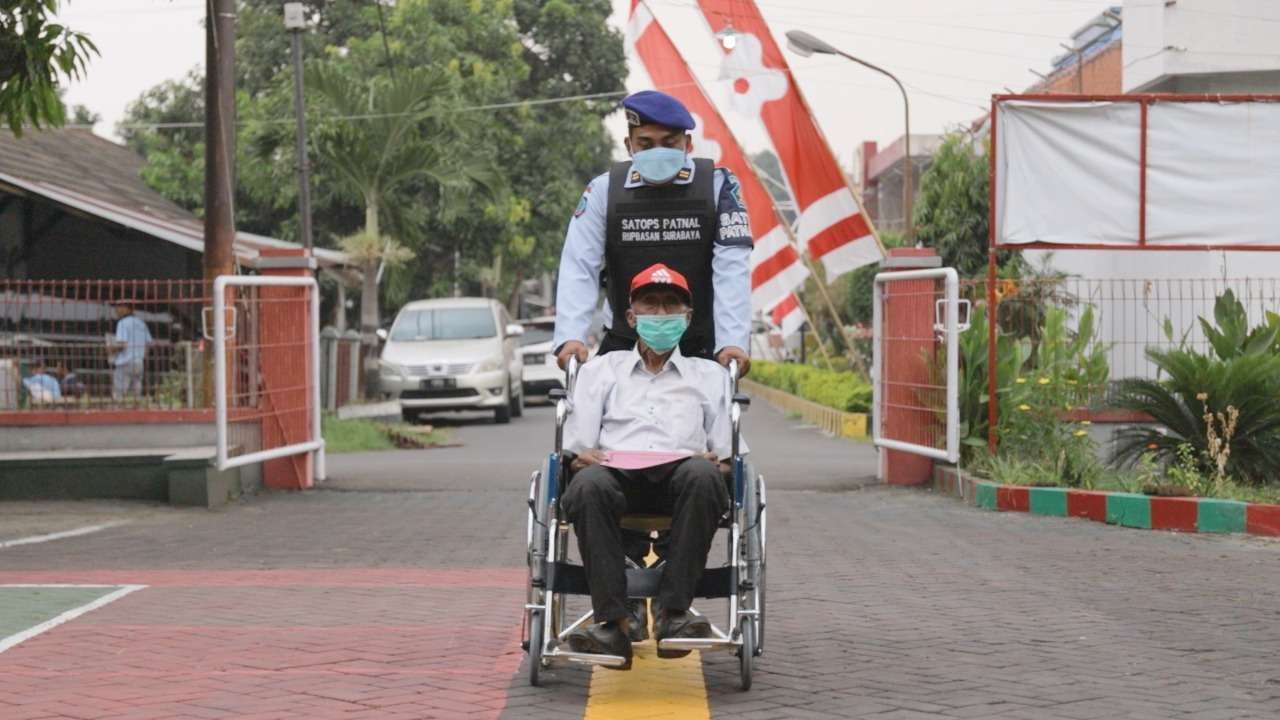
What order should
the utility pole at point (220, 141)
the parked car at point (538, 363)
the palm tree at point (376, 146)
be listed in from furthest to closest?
1. the parked car at point (538, 363)
2. the palm tree at point (376, 146)
3. the utility pole at point (220, 141)

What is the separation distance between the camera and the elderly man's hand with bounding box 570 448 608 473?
19.3ft

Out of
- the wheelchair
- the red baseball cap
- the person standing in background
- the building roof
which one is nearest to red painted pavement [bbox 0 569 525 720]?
the wheelchair

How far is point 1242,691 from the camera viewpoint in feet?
19.5

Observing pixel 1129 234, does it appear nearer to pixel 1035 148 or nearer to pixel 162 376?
pixel 1035 148

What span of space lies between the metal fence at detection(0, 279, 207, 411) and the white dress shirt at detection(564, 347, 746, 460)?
24.2ft

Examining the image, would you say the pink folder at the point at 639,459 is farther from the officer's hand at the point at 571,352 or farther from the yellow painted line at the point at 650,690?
the yellow painted line at the point at 650,690

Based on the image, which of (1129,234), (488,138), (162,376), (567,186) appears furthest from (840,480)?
(567,186)

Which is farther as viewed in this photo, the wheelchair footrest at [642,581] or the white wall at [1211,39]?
the white wall at [1211,39]

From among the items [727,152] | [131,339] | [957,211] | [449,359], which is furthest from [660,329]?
[957,211]

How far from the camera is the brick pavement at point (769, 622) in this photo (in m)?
5.82

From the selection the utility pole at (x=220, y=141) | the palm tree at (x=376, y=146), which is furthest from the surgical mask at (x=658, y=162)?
the palm tree at (x=376, y=146)

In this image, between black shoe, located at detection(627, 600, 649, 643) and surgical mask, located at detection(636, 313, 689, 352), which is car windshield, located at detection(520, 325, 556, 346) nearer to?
black shoe, located at detection(627, 600, 649, 643)

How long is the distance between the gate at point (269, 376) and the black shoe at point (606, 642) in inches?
276

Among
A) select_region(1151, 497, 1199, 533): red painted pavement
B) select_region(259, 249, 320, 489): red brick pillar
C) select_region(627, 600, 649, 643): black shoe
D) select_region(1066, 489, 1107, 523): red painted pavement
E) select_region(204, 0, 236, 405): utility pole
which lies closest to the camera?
select_region(627, 600, 649, 643): black shoe
